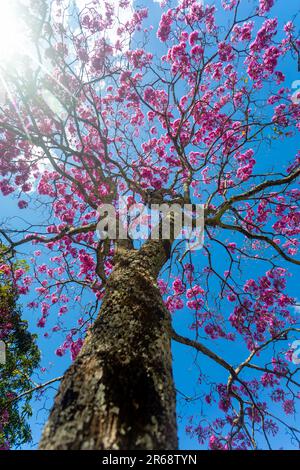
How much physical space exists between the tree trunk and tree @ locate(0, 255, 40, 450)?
19.3ft

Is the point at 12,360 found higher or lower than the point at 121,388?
higher

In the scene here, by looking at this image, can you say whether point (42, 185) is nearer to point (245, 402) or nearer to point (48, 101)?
point (48, 101)

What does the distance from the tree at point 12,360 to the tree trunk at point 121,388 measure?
5887 millimetres

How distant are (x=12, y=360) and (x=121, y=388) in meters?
7.67

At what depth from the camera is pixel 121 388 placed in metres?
1.31

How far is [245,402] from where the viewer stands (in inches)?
142

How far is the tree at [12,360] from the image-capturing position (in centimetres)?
707

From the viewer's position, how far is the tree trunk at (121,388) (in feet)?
3.65

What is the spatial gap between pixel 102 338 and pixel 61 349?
5497 millimetres

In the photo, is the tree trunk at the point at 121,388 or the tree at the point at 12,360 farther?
the tree at the point at 12,360

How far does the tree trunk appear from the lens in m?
1.11
